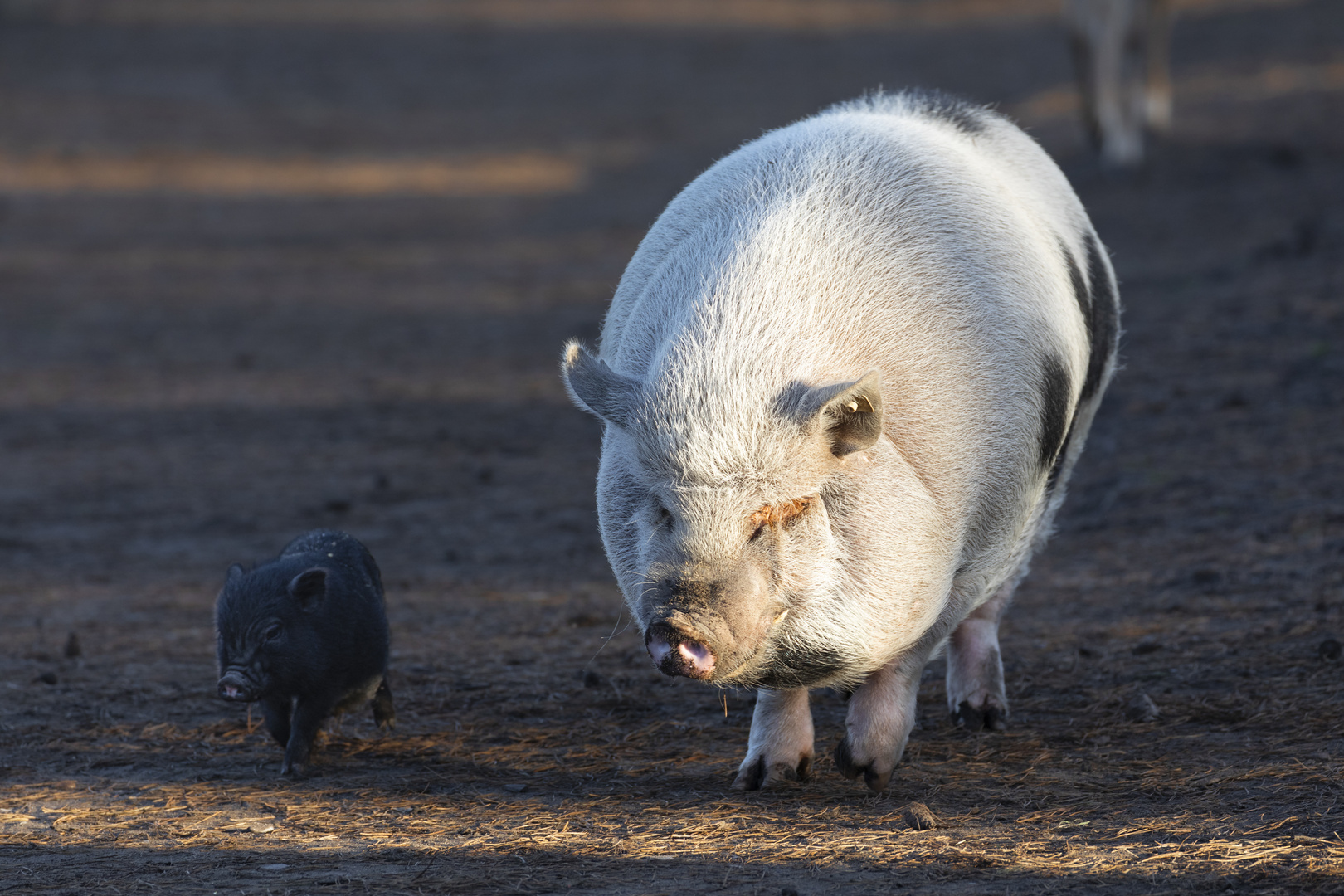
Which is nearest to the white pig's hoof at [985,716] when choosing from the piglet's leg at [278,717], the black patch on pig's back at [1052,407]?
the black patch on pig's back at [1052,407]

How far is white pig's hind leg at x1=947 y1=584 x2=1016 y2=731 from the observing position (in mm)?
4938

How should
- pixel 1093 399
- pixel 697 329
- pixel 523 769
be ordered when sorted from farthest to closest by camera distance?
pixel 1093 399, pixel 523 769, pixel 697 329

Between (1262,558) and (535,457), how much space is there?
442 centimetres

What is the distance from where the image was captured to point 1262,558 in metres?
6.36

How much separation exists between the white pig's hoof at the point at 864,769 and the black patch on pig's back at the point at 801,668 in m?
0.47

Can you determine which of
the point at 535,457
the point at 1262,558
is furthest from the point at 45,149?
the point at 1262,558

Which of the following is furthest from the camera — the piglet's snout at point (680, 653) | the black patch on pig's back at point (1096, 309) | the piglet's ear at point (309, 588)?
the black patch on pig's back at point (1096, 309)

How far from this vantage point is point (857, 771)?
4.33 metres

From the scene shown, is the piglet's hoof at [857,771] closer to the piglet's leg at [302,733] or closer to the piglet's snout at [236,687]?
the piglet's leg at [302,733]

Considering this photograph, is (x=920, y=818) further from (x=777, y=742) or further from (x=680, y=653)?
(x=680, y=653)

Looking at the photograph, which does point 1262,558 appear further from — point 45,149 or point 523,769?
point 45,149

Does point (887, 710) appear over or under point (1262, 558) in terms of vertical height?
under

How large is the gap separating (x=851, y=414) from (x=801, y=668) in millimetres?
664

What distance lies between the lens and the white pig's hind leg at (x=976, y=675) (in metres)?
4.94
